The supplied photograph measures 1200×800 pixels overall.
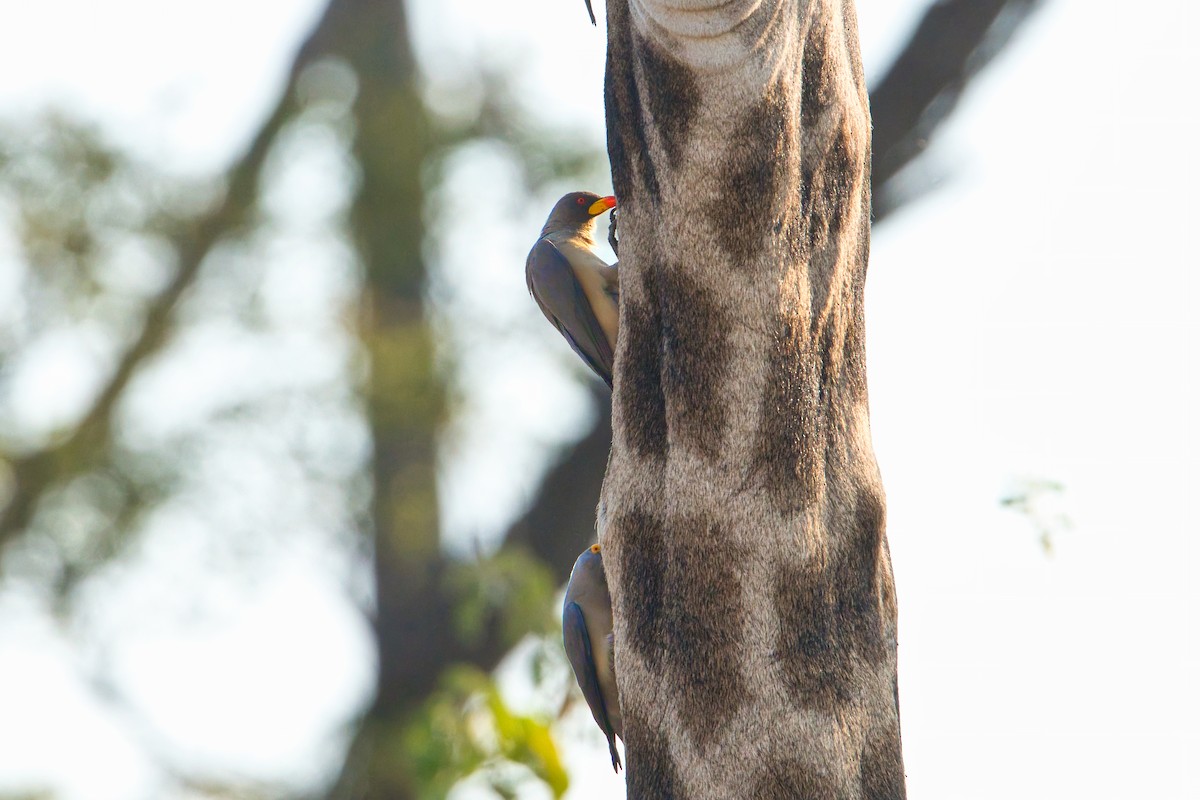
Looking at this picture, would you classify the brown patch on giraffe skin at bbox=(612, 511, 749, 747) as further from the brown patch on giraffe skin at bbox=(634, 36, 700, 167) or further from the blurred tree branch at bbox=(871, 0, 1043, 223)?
the blurred tree branch at bbox=(871, 0, 1043, 223)

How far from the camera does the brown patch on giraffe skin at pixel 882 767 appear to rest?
1.90 meters

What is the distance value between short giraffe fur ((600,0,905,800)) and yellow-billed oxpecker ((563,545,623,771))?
334 millimetres

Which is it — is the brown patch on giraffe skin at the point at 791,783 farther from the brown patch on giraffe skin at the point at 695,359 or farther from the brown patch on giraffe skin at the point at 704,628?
the brown patch on giraffe skin at the point at 695,359

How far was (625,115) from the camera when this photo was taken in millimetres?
1984

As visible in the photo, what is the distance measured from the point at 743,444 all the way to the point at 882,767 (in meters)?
0.45

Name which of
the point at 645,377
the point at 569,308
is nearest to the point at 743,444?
the point at 645,377

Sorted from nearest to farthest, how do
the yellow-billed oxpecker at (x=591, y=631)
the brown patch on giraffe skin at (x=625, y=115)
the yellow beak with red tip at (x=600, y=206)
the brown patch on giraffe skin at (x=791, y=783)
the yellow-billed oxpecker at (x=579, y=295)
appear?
the brown patch on giraffe skin at (x=791, y=783), the brown patch on giraffe skin at (x=625, y=115), the yellow-billed oxpecker at (x=591, y=631), the yellow-billed oxpecker at (x=579, y=295), the yellow beak with red tip at (x=600, y=206)

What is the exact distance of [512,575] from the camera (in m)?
5.57

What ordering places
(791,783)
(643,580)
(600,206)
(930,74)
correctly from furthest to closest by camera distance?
1. (930,74)
2. (600,206)
3. (643,580)
4. (791,783)

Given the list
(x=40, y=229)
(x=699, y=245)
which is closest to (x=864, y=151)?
(x=699, y=245)

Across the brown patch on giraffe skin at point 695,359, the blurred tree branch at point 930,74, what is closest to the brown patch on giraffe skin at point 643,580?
the brown patch on giraffe skin at point 695,359

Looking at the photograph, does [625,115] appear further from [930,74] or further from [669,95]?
[930,74]

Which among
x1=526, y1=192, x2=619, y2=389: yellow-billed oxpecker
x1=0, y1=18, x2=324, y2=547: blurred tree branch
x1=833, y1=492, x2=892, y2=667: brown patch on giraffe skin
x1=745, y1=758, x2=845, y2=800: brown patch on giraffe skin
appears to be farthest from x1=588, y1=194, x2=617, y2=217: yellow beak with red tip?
x1=0, y1=18, x2=324, y2=547: blurred tree branch

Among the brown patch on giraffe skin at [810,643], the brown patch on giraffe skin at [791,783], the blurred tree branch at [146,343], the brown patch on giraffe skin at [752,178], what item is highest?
the blurred tree branch at [146,343]
